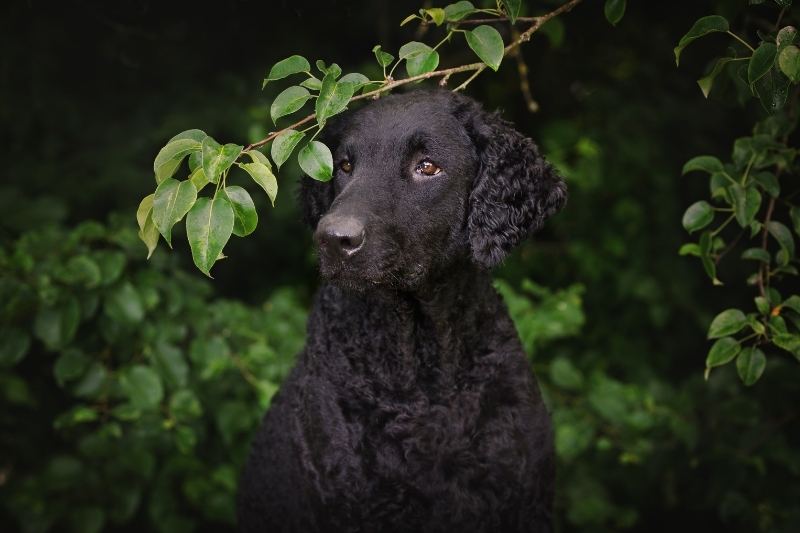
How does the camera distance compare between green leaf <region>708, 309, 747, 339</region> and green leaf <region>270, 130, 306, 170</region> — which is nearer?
green leaf <region>270, 130, 306, 170</region>

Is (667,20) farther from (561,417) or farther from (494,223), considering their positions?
(494,223)

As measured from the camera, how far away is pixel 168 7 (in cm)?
455

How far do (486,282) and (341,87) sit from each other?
2.92 feet

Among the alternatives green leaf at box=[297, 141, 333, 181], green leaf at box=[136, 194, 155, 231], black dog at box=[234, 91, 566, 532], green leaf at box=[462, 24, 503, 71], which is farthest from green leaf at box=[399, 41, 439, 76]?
green leaf at box=[136, 194, 155, 231]

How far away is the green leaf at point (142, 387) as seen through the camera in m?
3.54

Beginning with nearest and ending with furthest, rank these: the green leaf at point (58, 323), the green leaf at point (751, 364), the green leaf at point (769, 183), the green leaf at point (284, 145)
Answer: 1. the green leaf at point (284, 145)
2. the green leaf at point (751, 364)
3. the green leaf at point (769, 183)
4. the green leaf at point (58, 323)

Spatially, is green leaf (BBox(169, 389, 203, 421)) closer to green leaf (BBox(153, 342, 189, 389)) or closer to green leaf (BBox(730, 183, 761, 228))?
green leaf (BBox(153, 342, 189, 389))

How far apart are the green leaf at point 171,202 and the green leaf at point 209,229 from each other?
0.03m

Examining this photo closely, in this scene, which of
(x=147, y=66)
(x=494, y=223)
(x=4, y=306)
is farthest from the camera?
(x=147, y=66)

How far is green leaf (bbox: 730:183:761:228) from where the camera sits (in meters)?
2.45

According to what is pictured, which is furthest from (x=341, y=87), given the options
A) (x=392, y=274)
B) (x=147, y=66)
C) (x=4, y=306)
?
(x=147, y=66)

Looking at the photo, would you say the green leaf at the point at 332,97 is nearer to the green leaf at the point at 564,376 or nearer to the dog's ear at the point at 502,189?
the dog's ear at the point at 502,189

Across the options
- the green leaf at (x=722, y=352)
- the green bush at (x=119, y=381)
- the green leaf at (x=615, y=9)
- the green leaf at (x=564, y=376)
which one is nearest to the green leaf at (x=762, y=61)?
the green leaf at (x=615, y=9)

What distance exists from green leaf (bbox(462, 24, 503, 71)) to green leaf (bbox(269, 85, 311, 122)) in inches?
17.1
